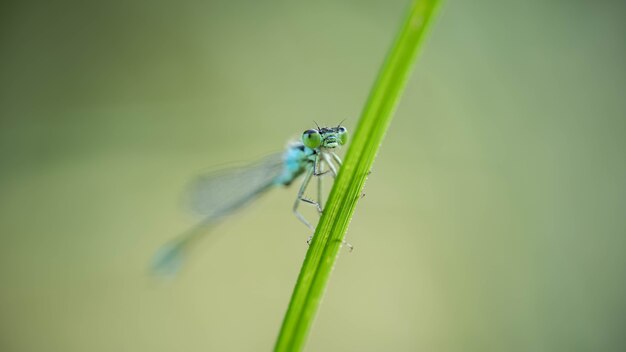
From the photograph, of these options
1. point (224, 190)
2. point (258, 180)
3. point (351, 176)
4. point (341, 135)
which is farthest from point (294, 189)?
point (351, 176)

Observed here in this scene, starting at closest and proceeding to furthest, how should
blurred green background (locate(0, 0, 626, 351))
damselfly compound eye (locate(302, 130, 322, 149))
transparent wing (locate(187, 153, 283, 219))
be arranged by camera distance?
damselfly compound eye (locate(302, 130, 322, 149))
transparent wing (locate(187, 153, 283, 219))
blurred green background (locate(0, 0, 626, 351))

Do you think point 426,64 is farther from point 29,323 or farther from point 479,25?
point 29,323

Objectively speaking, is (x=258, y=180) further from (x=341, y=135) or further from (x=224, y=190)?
(x=341, y=135)

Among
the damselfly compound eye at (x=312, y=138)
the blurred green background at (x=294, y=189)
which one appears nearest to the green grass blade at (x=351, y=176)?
the damselfly compound eye at (x=312, y=138)

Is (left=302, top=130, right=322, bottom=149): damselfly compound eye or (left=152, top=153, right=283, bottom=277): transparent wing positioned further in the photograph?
(left=152, top=153, right=283, bottom=277): transparent wing

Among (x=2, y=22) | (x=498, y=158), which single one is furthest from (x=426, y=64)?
(x=2, y=22)

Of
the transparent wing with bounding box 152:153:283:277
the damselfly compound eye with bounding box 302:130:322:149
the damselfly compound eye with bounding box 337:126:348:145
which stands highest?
the damselfly compound eye with bounding box 337:126:348:145

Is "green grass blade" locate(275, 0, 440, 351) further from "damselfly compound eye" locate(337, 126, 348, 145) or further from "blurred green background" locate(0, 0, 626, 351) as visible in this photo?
"blurred green background" locate(0, 0, 626, 351)

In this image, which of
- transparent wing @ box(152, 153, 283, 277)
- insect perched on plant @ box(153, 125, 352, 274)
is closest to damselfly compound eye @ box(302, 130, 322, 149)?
insect perched on plant @ box(153, 125, 352, 274)

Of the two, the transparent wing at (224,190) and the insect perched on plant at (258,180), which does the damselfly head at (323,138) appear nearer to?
the insect perched on plant at (258,180)
